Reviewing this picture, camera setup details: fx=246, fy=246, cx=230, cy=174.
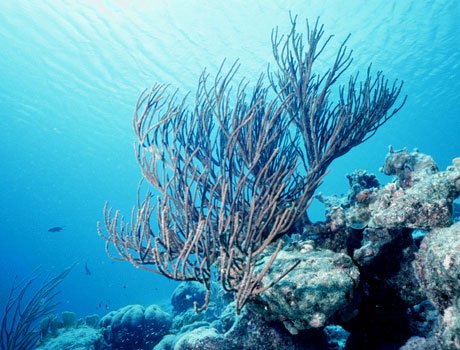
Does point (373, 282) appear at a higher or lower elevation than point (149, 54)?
lower

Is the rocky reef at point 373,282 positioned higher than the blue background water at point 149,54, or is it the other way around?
the blue background water at point 149,54

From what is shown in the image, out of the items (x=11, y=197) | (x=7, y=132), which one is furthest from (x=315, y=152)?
(x=11, y=197)

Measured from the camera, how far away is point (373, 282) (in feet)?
9.49

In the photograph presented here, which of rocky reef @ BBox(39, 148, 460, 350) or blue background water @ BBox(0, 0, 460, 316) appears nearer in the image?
rocky reef @ BBox(39, 148, 460, 350)

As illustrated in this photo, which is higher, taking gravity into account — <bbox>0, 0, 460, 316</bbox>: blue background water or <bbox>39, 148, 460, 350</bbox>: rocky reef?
<bbox>0, 0, 460, 316</bbox>: blue background water

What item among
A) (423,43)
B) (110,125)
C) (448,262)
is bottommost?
(448,262)

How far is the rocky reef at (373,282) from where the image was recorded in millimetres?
2021

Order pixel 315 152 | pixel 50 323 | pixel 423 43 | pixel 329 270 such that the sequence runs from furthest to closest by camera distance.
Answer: pixel 423 43
pixel 50 323
pixel 315 152
pixel 329 270

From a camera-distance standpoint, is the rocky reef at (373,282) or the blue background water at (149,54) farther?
the blue background water at (149,54)

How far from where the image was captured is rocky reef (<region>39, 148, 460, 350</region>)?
202cm

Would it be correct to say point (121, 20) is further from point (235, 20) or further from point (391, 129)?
point (391, 129)

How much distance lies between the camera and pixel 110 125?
33688 millimetres

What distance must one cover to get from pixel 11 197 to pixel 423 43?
8908 centimetres

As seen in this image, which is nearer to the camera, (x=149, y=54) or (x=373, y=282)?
(x=373, y=282)
